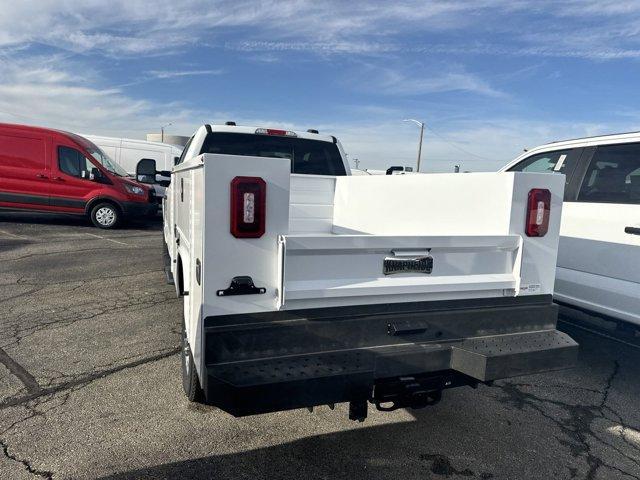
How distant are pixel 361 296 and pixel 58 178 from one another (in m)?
11.7

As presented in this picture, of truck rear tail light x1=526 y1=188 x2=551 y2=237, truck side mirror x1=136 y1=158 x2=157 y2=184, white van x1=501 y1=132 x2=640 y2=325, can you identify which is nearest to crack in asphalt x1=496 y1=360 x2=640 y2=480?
white van x1=501 y1=132 x2=640 y2=325

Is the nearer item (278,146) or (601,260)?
(601,260)

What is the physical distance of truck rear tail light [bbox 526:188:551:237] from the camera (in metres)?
2.82

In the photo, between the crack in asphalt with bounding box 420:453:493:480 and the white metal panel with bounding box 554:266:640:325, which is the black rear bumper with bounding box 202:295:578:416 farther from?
the white metal panel with bounding box 554:266:640:325

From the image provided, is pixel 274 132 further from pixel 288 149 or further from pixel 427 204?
pixel 427 204

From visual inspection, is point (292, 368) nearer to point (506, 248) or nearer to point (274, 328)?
point (274, 328)

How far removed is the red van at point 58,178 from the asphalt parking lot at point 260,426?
784cm

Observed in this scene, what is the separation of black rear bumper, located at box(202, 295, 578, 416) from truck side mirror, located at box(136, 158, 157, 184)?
16.3ft

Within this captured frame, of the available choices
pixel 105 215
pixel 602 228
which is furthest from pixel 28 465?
pixel 105 215

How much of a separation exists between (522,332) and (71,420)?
3.05 meters

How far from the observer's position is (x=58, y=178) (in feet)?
38.7

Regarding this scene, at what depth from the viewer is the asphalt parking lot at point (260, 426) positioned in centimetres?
274

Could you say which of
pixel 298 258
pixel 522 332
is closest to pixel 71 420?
pixel 298 258

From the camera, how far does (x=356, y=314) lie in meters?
2.52
